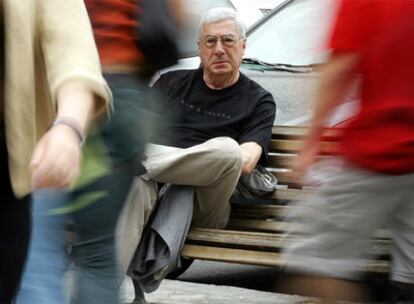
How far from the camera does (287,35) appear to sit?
6.88 meters

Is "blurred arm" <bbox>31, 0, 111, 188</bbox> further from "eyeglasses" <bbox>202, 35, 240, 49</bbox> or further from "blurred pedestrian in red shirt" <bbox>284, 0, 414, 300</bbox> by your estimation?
"eyeglasses" <bbox>202, 35, 240, 49</bbox>

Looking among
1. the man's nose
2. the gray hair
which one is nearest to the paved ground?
the man's nose

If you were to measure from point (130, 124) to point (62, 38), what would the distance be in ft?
3.00

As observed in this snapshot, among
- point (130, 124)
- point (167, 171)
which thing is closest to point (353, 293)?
point (130, 124)

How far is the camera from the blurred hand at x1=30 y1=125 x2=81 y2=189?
6.96 feet

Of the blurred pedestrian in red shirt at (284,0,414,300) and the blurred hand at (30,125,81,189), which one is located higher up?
the blurred hand at (30,125,81,189)

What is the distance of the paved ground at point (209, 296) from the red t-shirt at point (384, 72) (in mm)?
2056

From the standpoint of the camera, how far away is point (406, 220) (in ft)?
10.6

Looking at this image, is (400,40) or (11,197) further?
(400,40)

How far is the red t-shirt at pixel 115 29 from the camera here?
3.37 m

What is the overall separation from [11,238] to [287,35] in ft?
15.1

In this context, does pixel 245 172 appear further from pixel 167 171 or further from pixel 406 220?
pixel 406 220

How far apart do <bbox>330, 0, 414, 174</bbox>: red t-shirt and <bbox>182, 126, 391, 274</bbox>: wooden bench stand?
1.73m

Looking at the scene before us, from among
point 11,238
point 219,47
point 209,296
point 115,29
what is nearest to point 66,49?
point 11,238
